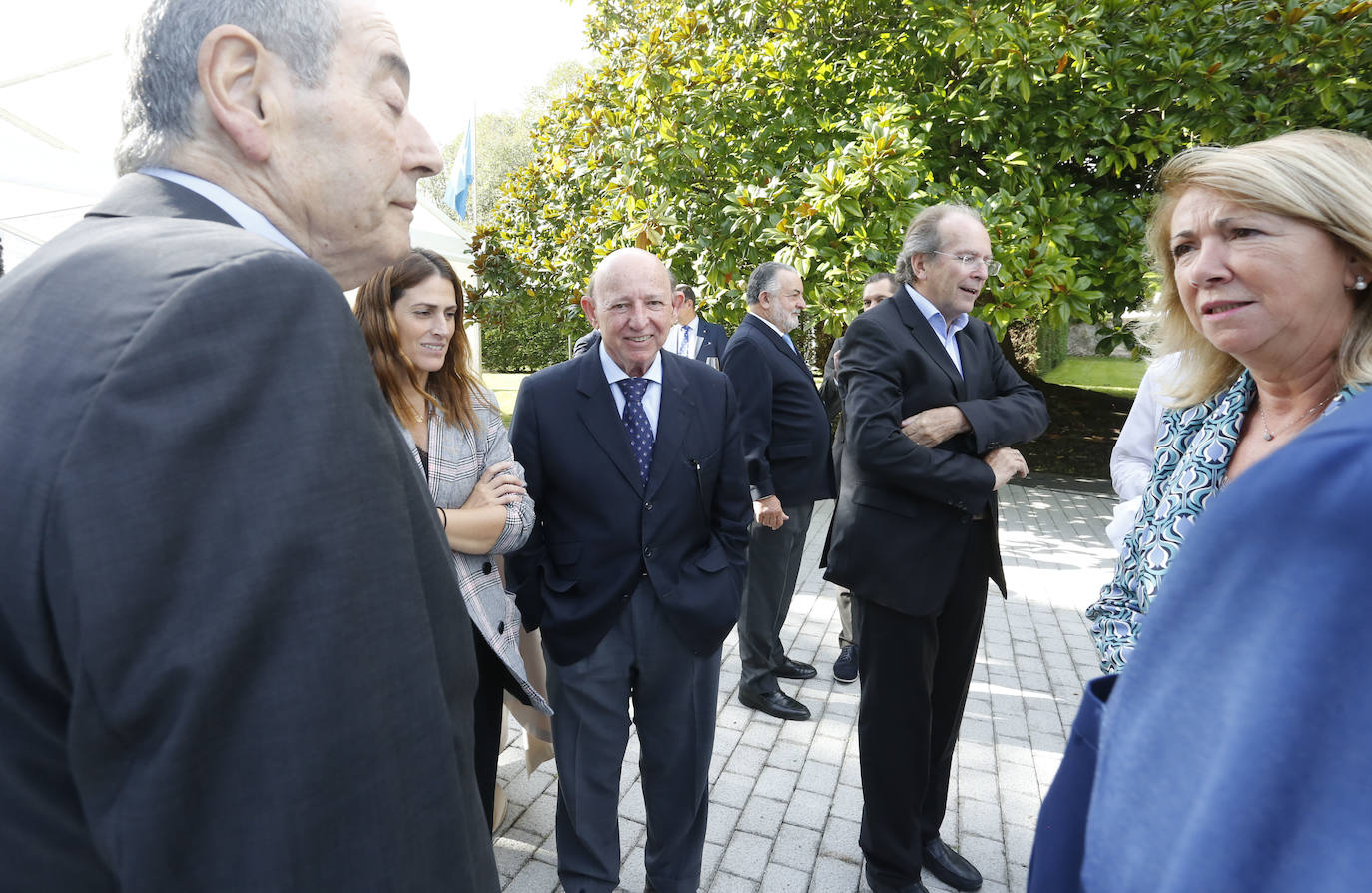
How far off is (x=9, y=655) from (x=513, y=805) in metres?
3.26

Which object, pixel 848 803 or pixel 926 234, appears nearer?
pixel 926 234

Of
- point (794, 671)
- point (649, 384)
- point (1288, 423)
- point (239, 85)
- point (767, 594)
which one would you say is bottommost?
point (794, 671)

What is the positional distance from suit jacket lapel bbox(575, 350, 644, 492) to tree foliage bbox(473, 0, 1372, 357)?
3.85 meters

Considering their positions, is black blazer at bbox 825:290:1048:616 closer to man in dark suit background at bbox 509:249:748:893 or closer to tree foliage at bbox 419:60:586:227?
man in dark suit background at bbox 509:249:748:893

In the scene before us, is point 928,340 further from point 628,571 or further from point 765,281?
point 765,281

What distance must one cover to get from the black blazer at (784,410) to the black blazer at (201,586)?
13.6ft

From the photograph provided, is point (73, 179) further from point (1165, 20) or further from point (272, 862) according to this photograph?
point (1165, 20)

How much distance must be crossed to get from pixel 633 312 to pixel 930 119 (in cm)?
637

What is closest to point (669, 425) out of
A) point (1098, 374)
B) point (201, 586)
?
point (201, 586)

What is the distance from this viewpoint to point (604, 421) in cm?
279

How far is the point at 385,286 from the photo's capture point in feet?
9.45

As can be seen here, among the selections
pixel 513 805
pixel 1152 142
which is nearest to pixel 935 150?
pixel 1152 142

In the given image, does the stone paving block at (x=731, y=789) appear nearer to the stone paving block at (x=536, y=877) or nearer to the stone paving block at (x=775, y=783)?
the stone paving block at (x=775, y=783)

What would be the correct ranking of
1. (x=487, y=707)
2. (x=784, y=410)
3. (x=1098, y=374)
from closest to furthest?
(x=487, y=707), (x=784, y=410), (x=1098, y=374)
